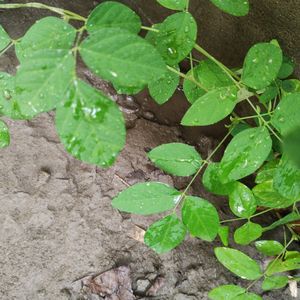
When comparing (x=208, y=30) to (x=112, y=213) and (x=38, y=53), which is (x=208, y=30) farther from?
(x=38, y=53)

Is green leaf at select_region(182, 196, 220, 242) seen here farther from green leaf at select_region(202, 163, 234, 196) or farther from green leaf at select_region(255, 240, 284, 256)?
green leaf at select_region(255, 240, 284, 256)

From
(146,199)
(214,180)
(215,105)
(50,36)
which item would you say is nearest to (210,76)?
(215,105)

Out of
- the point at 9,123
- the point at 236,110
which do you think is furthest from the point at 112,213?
the point at 236,110

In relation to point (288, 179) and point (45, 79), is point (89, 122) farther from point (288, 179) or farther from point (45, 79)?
point (288, 179)

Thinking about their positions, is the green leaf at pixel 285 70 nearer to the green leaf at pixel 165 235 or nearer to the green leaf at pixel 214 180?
the green leaf at pixel 214 180

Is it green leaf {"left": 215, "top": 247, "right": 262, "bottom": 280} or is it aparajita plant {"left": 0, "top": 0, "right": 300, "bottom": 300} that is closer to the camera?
aparajita plant {"left": 0, "top": 0, "right": 300, "bottom": 300}

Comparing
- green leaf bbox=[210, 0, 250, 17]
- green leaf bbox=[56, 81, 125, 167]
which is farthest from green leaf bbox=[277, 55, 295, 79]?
green leaf bbox=[56, 81, 125, 167]

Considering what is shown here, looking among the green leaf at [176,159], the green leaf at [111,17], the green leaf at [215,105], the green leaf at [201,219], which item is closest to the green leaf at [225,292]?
the green leaf at [201,219]
